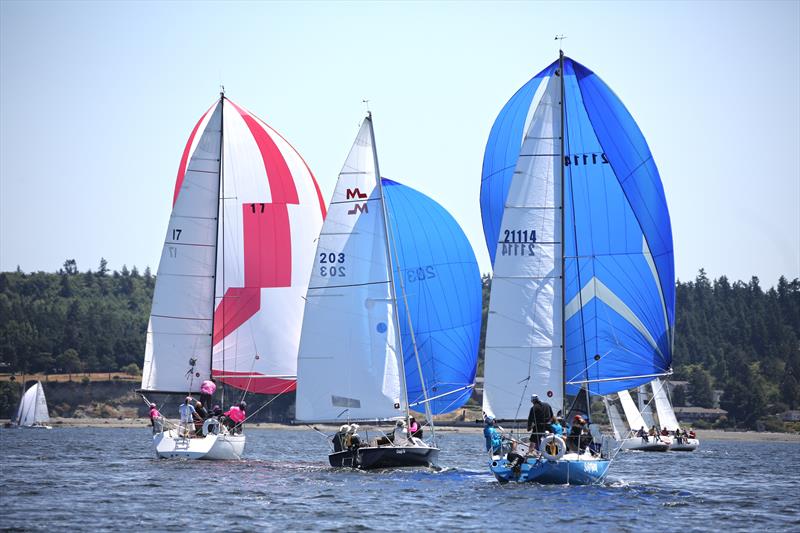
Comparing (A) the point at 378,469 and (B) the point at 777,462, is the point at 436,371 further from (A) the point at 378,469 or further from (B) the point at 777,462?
(B) the point at 777,462

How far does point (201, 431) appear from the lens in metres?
38.7

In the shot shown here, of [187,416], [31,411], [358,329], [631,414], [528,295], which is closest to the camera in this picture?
[528,295]

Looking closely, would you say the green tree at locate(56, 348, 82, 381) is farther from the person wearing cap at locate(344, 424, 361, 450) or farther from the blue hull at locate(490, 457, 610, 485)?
the blue hull at locate(490, 457, 610, 485)

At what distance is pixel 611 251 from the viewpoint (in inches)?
1281

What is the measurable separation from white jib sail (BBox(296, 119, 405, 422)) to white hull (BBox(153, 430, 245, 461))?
4147 millimetres

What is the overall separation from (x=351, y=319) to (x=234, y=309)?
7488mm

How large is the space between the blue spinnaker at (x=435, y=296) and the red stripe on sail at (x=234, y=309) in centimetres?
530

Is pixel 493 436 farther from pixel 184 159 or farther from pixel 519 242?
pixel 184 159

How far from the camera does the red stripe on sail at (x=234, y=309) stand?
41219mm

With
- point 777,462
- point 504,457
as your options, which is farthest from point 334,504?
point 777,462

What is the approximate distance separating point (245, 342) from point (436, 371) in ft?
23.4

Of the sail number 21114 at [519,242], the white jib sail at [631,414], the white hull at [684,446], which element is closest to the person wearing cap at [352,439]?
the sail number 21114 at [519,242]

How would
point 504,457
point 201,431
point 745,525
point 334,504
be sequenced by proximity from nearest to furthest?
point 745,525, point 334,504, point 504,457, point 201,431

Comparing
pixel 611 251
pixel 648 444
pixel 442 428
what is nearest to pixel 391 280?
pixel 611 251
